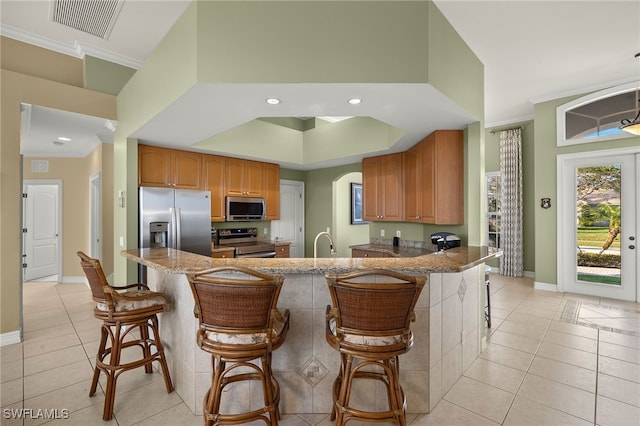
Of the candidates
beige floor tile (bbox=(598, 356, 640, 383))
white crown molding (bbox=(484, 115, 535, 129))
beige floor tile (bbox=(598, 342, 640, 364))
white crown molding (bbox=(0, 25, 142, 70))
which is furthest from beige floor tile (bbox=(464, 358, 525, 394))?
white crown molding (bbox=(0, 25, 142, 70))

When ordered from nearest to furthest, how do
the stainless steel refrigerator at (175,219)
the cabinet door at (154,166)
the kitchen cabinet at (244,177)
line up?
1. the stainless steel refrigerator at (175,219)
2. the cabinet door at (154,166)
3. the kitchen cabinet at (244,177)

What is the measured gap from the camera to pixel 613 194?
4.55 meters

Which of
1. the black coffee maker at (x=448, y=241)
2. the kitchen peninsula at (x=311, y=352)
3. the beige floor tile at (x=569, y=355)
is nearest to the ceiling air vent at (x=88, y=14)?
the kitchen peninsula at (x=311, y=352)

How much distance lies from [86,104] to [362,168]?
4007 mm

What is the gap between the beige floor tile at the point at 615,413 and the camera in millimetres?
1975

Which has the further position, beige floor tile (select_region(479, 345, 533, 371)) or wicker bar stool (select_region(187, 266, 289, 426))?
beige floor tile (select_region(479, 345, 533, 371))

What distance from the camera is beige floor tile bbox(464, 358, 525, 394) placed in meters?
2.41

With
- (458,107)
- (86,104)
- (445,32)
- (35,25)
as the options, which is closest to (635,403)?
(458,107)

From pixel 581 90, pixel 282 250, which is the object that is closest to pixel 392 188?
pixel 282 250

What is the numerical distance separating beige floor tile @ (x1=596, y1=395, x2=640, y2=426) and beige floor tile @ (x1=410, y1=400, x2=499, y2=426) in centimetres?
75

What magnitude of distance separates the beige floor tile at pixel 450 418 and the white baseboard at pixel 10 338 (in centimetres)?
405

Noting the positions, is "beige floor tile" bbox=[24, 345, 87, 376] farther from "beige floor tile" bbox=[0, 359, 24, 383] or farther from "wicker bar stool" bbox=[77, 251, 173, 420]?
"wicker bar stool" bbox=[77, 251, 173, 420]

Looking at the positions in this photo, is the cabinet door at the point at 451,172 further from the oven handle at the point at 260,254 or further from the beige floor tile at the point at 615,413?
the oven handle at the point at 260,254

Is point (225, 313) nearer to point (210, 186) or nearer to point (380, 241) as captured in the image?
point (210, 186)
